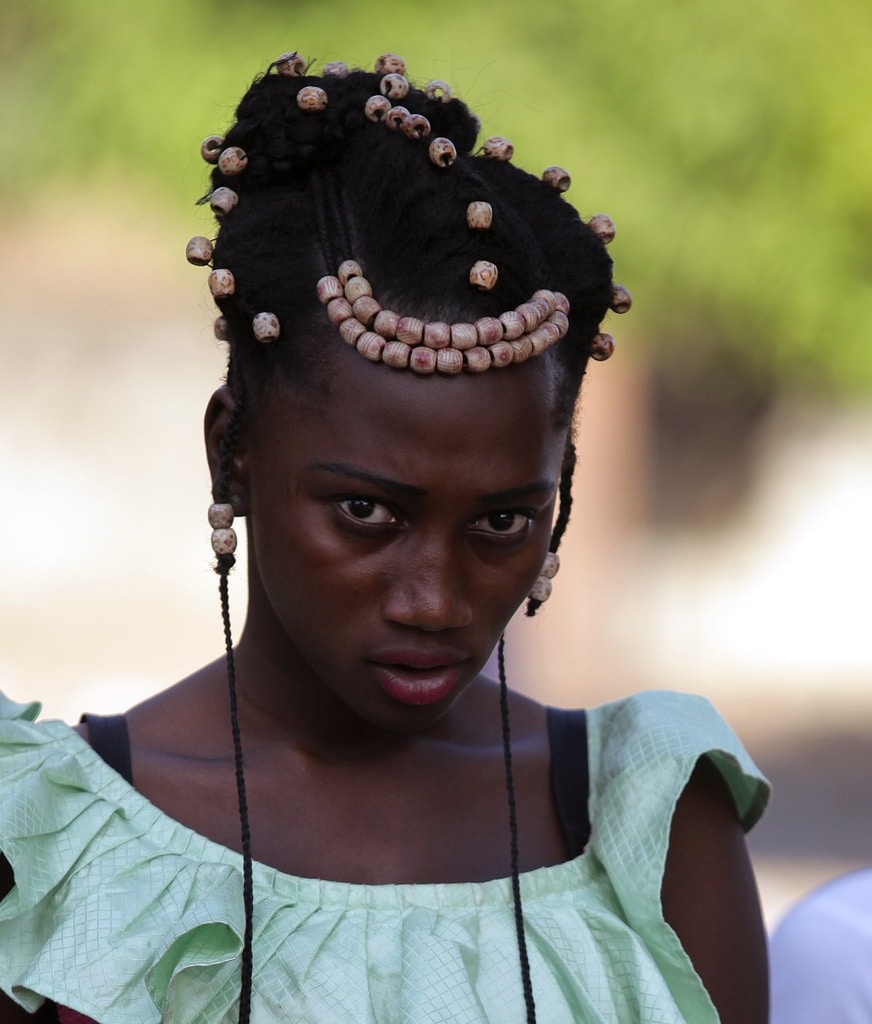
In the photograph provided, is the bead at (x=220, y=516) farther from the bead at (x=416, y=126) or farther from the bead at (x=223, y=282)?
the bead at (x=416, y=126)

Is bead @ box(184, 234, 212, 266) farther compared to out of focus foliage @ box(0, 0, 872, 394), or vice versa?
out of focus foliage @ box(0, 0, 872, 394)

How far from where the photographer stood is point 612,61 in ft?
19.3

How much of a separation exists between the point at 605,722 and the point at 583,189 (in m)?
3.72

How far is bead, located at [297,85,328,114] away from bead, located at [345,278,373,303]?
0.28 meters

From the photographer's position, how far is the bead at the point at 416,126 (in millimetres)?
2082

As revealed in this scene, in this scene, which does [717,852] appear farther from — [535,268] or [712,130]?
[712,130]

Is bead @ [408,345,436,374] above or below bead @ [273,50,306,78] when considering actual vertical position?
below

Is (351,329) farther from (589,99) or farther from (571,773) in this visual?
(589,99)

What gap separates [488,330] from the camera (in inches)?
76.8

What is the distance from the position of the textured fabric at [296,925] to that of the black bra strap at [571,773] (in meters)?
0.04

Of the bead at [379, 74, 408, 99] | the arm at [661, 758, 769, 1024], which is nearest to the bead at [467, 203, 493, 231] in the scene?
the bead at [379, 74, 408, 99]

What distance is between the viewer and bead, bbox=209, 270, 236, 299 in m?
2.07

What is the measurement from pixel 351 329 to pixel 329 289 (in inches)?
2.7

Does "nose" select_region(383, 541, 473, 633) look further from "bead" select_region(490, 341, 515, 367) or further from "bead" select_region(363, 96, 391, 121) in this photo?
"bead" select_region(363, 96, 391, 121)
